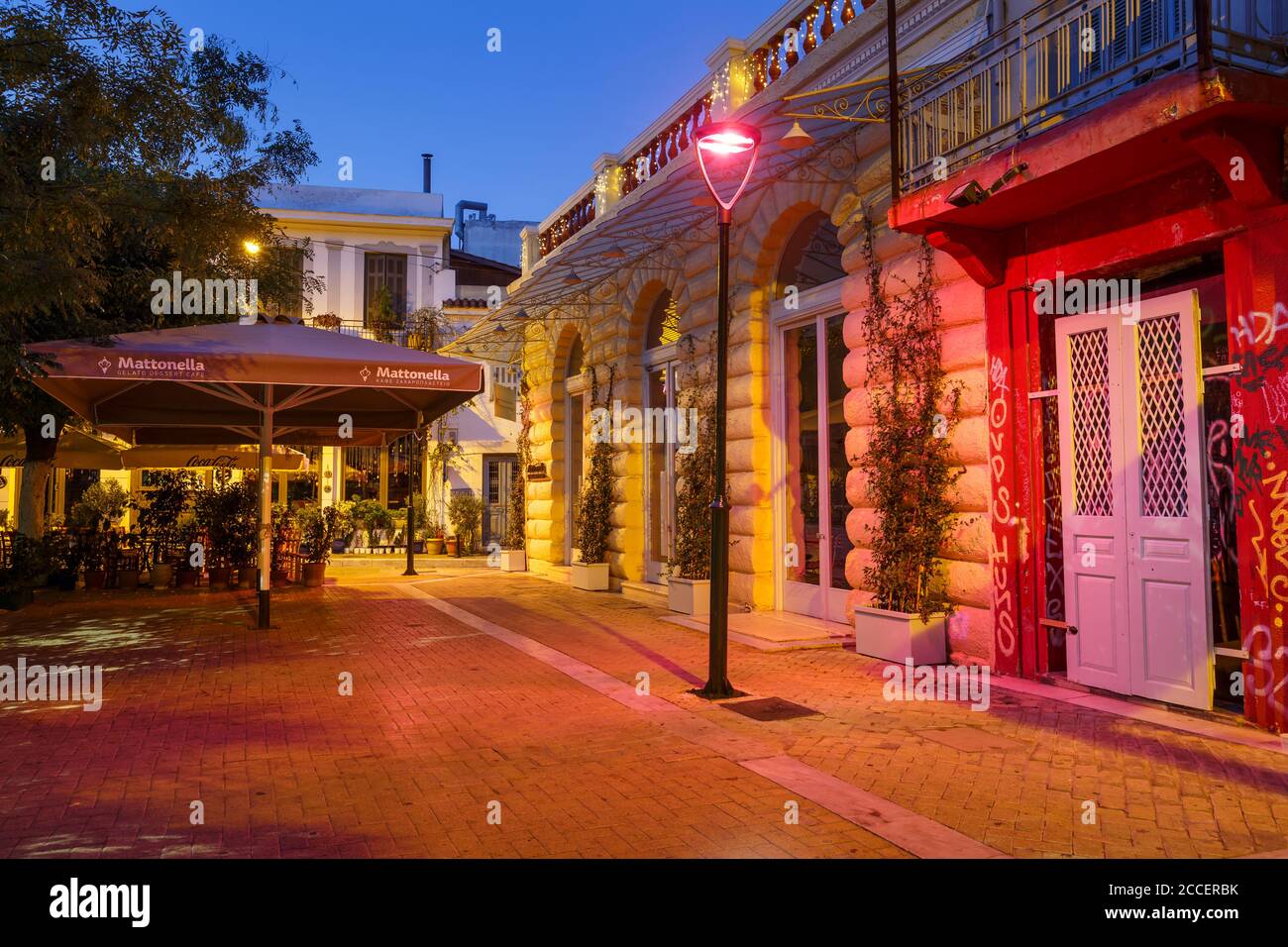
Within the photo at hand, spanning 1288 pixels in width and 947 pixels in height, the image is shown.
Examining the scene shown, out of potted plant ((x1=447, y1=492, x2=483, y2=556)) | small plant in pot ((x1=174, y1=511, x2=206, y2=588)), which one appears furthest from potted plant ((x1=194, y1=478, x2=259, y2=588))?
potted plant ((x1=447, y1=492, x2=483, y2=556))

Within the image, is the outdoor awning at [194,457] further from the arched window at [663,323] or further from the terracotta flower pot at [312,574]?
the arched window at [663,323]

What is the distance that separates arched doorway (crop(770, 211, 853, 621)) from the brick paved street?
1.77 metres

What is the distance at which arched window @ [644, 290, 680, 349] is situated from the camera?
44.2 ft

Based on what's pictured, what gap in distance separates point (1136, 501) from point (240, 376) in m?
7.45

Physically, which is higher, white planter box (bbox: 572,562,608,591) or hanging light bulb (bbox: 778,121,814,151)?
hanging light bulb (bbox: 778,121,814,151)

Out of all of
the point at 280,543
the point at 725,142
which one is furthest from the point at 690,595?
the point at 280,543

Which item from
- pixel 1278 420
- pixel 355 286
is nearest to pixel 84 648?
pixel 1278 420

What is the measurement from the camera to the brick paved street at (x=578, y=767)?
393cm
